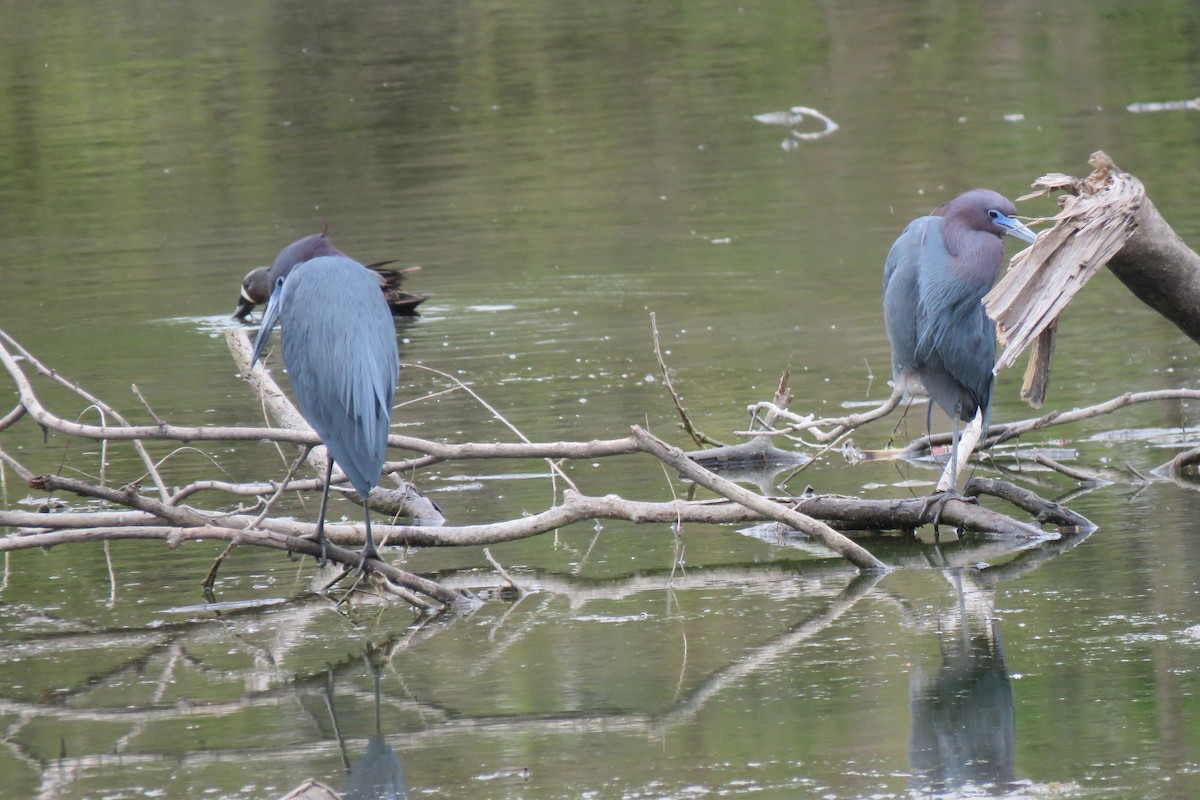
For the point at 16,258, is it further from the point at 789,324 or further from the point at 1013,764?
the point at 1013,764

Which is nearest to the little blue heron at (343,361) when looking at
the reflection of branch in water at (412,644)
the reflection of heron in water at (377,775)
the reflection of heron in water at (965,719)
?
the reflection of branch in water at (412,644)

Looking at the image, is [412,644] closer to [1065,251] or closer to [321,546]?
[321,546]

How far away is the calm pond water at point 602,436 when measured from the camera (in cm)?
449

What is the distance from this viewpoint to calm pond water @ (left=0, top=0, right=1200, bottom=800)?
4488mm

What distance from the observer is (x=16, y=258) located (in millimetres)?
14188

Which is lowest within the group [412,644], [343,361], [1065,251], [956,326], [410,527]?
[412,644]

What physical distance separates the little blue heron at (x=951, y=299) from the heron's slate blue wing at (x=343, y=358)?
2.03 meters

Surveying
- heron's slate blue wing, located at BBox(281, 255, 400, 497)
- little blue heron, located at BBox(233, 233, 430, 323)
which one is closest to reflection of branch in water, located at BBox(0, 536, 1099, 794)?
heron's slate blue wing, located at BBox(281, 255, 400, 497)

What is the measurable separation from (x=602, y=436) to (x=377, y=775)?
3842 millimetres

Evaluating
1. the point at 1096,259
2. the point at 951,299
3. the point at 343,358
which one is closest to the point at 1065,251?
the point at 1096,259

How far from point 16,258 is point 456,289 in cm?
393

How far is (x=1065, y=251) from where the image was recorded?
5.41m

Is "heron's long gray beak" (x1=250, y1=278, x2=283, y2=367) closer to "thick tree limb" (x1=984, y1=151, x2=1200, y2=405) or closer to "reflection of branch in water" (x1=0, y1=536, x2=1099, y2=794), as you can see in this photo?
"reflection of branch in water" (x1=0, y1=536, x2=1099, y2=794)

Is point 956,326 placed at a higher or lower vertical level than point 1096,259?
lower
